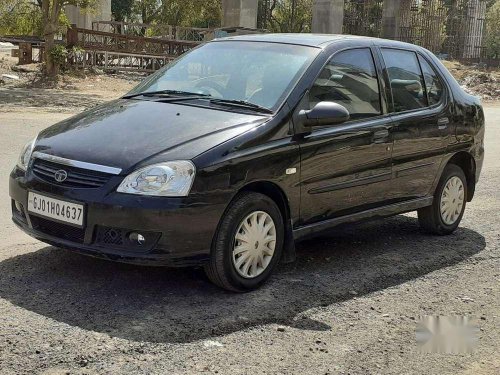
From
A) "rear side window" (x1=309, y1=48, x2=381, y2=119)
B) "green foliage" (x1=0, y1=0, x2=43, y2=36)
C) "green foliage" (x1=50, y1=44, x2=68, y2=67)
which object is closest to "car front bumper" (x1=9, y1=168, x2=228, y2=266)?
"rear side window" (x1=309, y1=48, x2=381, y2=119)

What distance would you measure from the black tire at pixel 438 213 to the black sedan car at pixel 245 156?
3 cm

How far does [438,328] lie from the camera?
15.4 feet

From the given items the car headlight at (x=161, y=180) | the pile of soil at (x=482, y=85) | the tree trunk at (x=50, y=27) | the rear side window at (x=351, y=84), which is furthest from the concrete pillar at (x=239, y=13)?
the car headlight at (x=161, y=180)

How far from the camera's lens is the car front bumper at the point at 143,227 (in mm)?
4438

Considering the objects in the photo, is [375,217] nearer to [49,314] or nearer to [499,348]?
[499,348]

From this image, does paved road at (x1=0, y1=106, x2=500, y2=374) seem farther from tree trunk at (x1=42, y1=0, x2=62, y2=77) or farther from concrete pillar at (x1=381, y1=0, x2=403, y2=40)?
concrete pillar at (x1=381, y1=0, x2=403, y2=40)

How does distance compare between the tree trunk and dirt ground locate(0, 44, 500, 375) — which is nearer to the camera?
dirt ground locate(0, 44, 500, 375)

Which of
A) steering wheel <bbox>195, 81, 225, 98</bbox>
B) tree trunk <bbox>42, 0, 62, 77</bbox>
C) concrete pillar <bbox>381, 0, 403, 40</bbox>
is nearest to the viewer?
steering wheel <bbox>195, 81, 225, 98</bbox>

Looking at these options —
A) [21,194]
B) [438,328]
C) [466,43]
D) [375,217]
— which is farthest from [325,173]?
[466,43]

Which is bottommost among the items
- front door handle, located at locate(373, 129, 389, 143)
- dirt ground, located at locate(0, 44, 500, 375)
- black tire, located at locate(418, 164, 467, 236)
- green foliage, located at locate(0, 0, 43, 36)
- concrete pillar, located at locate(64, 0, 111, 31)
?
dirt ground, located at locate(0, 44, 500, 375)

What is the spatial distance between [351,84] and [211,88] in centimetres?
112

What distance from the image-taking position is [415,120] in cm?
632

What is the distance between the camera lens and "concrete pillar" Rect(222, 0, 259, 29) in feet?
120

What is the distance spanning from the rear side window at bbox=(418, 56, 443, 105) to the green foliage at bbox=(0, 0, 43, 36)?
816 inches
